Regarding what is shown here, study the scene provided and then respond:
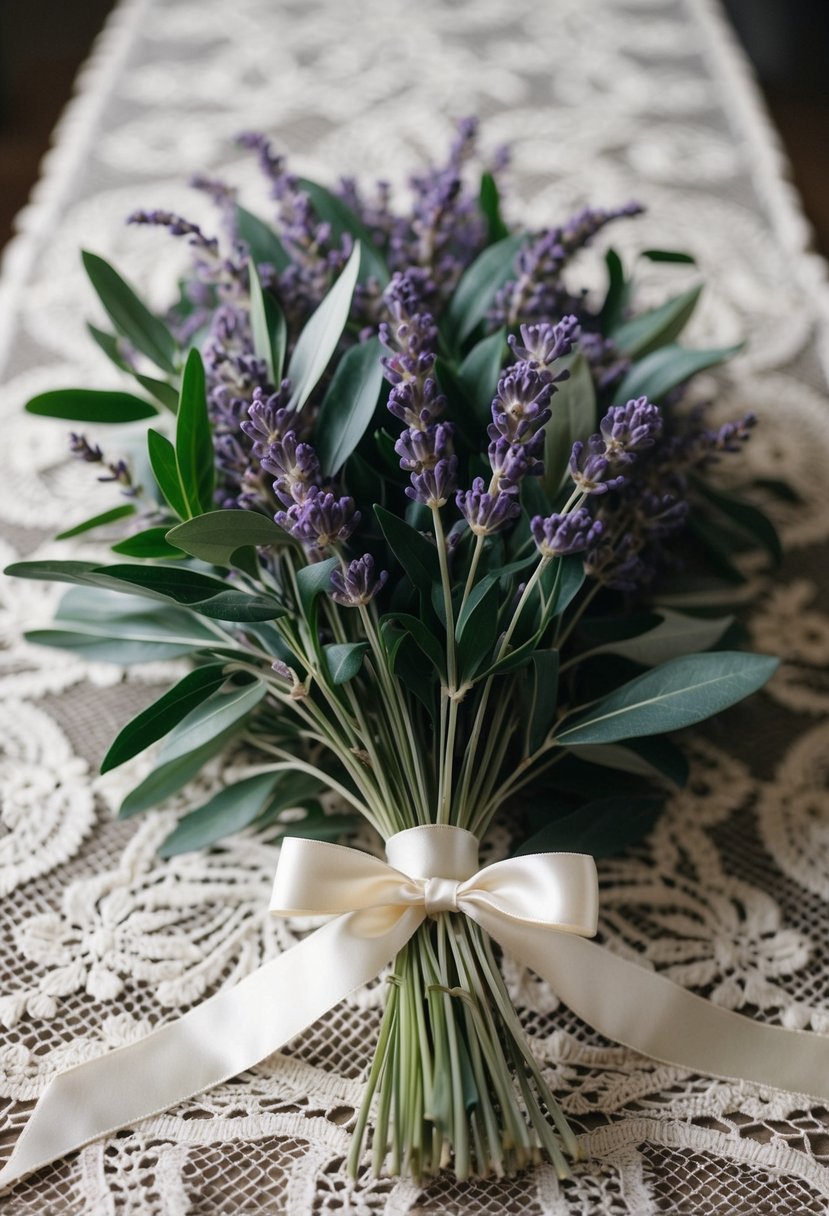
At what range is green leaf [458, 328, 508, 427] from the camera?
739mm

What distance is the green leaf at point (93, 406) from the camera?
0.76 m

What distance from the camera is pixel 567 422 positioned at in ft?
2.40

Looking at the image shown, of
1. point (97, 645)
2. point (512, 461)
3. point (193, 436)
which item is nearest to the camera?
point (512, 461)

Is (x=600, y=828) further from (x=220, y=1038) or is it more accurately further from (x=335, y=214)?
(x=335, y=214)

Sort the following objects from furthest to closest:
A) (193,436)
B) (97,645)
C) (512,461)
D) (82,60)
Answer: (82,60) < (97,645) < (193,436) < (512,461)

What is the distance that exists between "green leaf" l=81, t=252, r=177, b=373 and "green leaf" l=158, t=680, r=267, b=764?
0.84ft

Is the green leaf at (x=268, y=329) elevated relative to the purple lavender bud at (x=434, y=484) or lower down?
elevated

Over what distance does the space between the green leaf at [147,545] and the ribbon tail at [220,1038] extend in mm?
253

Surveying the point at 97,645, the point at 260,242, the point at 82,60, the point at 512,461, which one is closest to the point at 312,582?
the point at 512,461

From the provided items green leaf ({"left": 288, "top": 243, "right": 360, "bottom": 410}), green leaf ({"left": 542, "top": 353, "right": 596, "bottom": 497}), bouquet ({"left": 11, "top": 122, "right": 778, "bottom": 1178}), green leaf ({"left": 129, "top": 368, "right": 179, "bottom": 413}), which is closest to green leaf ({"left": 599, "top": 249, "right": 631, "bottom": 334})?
bouquet ({"left": 11, "top": 122, "right": 778, "bottom": 1178})

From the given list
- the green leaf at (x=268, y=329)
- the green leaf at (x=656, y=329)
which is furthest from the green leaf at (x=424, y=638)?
the green leaf at (x=656, y=329)

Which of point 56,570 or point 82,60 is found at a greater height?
point 82,60

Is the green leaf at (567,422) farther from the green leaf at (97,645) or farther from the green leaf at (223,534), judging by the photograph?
the green leaf at (97,645)

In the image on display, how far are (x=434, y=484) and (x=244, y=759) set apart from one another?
316mm
